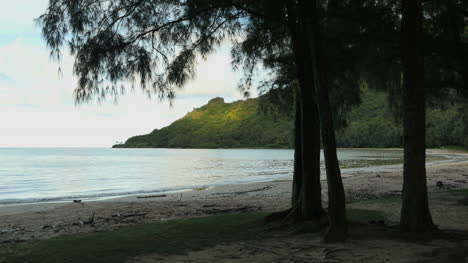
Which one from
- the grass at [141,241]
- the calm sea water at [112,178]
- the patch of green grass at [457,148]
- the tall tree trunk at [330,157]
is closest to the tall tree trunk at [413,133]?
the tall tree trunk at [330,157]

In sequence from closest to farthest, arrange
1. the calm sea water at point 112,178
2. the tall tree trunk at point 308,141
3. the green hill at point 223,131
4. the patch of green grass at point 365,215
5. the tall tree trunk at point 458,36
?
the tall tree trunk at point 308,141 → the tall tree trunk at point 458,36 → the patch of green grass at point 365,215 → the calm sea water at point 112,178 → the green hill at point 223,131

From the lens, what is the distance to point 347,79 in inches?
386

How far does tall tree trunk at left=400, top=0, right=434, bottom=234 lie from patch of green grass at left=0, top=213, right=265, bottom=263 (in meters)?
2.70

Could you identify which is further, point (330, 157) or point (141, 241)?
point (141, 241)

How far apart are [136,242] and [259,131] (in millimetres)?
156204

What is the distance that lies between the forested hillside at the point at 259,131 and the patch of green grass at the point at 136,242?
7257cm

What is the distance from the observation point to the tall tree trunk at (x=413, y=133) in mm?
6352

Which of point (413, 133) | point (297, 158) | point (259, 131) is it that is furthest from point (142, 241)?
point (259, 131)

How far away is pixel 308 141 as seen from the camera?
7.68 m

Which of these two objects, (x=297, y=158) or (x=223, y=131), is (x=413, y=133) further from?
(x=223, y=131)

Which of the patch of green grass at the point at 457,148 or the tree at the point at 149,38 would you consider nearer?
the tree at the point at 149,38

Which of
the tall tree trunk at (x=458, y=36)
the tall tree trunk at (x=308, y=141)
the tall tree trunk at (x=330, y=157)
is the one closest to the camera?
the tall tree trunk at (x=330, y=157)

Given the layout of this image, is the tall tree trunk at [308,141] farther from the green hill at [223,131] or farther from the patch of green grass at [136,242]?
the green hill at [223,131]

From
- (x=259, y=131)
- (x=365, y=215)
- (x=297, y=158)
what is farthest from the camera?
(x=259, y=131)
